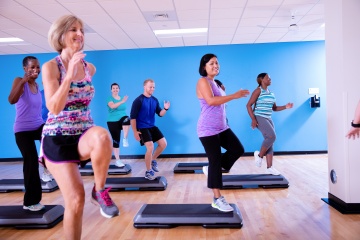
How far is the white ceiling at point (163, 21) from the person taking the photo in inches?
189

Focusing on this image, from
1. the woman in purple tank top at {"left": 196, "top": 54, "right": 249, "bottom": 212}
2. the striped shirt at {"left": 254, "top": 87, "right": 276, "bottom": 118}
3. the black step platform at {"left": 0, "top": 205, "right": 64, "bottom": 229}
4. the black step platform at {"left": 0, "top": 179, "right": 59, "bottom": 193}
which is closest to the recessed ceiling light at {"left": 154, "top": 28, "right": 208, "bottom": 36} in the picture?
the striped shirt at {"left": 254, "top": 87, "right": 276, "bottom": 118}

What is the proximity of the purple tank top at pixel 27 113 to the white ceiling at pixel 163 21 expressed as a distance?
2.01 m

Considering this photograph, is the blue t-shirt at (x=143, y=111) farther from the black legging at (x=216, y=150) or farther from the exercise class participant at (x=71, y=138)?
the exercise class participant at (x=71, y=138)

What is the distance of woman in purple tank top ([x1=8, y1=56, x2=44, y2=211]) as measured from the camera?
3.05m

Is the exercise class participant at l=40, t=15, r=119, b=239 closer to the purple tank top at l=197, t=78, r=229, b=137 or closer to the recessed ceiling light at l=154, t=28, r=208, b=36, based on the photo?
the purple tank top at l=197, t=78, r=229, b=137

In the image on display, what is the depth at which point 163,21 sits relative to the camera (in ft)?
18.5

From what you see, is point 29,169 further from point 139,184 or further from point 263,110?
point 263,110

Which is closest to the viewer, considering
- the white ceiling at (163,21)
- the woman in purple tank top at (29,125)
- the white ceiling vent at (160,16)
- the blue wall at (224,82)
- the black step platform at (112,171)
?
Answer: the woman in purple tank top at (29,125)

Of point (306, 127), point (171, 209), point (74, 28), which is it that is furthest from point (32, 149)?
point (306, 127)

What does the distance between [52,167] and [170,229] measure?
4.71ft

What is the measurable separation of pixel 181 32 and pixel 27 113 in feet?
13.1

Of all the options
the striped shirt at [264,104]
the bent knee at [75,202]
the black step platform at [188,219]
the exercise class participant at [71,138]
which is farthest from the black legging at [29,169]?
the striped shirt at [264,104]

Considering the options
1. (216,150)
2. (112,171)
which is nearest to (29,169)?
(216,150)

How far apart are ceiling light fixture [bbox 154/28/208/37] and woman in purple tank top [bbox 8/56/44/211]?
3607mm
